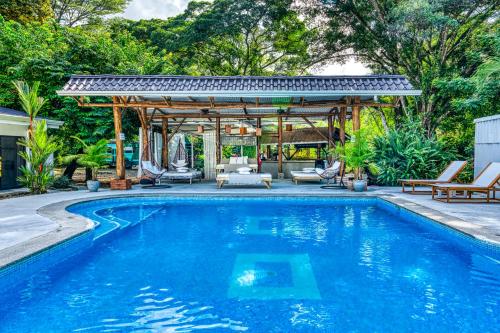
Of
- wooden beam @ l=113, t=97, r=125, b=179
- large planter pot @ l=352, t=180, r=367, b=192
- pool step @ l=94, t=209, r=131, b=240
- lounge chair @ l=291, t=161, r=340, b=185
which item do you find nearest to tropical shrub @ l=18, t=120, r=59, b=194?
wooden beam @ l=113, t=97, r=125, b=179

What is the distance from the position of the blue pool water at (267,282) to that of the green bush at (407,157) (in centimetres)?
590

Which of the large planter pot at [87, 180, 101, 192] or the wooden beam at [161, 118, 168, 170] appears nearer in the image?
the large planter pot at [87, 180, 101, 192]

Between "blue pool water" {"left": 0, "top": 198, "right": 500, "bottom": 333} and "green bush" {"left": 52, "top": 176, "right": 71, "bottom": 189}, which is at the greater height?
"green bush" {"left": 52, "top": 176, "right": 71, "bottom": 189}

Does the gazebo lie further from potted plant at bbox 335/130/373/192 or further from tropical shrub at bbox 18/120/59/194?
tropical shrub at bbox 18/120/59/194

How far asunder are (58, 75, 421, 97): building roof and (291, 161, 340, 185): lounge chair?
2762 mm

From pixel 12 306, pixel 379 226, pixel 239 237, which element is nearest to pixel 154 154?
pixel 239 237

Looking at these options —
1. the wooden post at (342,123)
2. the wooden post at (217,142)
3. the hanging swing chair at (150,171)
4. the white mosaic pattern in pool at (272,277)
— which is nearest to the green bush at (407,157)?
the wooden post at (342,123)

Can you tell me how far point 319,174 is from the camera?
12180mm

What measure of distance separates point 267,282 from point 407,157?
10.5m

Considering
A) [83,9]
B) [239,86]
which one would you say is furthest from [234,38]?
[239,86]

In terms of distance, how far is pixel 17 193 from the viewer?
1049 cm

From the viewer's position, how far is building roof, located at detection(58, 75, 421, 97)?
10812mm

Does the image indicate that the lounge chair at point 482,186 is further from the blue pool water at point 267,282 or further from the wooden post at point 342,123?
the wooden post at point 342,123

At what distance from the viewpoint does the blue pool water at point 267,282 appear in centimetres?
330
